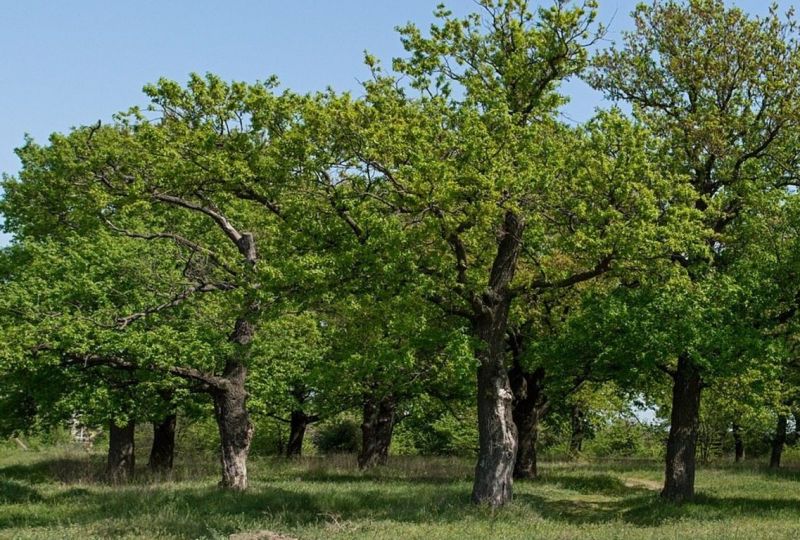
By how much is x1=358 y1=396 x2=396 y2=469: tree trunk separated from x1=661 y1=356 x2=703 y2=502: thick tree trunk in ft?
47.1

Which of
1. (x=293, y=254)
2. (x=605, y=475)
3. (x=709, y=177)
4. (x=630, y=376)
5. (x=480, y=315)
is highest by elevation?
(x=709, y=177)

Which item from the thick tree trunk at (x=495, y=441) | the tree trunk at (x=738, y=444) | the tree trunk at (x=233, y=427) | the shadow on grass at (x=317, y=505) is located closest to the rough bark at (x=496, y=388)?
the thick tree trunk at (x=495, y=441)

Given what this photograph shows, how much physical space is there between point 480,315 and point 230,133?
856cm

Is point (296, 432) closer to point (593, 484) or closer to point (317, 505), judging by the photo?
point (593, 484)

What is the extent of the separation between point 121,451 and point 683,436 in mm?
21582

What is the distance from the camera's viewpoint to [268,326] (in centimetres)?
3047

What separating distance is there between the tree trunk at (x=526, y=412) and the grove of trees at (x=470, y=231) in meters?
4.70

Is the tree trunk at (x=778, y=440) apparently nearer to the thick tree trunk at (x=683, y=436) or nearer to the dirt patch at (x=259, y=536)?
the thick tree trunk at (x=683, y=436)

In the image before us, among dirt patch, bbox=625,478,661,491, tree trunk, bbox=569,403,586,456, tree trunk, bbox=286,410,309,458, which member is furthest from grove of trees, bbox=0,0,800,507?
tree trunk, bbox=569,403,586,456

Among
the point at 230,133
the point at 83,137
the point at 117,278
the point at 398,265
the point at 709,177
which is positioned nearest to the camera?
the point at 398,265

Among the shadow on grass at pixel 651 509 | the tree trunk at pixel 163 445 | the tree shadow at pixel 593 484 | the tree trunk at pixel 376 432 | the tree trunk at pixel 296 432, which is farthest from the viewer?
the tree trunk at pixel 296 432

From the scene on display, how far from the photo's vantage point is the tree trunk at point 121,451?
30047 mm

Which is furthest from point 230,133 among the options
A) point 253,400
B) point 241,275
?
point 253,400

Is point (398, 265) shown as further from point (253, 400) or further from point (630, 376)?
point (253, 400)
